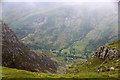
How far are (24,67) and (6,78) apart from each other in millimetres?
151521

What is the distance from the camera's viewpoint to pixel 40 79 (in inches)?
1741

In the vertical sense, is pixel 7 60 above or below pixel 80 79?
below

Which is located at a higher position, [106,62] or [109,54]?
[109,54]

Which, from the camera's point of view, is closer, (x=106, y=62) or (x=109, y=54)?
(x=106, y=62)

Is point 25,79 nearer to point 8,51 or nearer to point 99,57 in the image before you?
point 99,57

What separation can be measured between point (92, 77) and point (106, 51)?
8295 centimetres

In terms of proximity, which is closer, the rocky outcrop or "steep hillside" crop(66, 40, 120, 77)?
"steep hillside" crop(66, 40, 120, 77)

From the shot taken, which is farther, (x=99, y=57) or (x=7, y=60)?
(x=7, y=60)

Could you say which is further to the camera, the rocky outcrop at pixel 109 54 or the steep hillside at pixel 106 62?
the rocky outcrop at pixel 109 54

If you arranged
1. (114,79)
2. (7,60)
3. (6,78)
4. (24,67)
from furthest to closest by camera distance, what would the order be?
(24,67) < (7,60) < (6,78) < (114,79)

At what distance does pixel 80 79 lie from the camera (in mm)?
44344

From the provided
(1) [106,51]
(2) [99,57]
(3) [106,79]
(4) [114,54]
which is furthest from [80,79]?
(2) [99,57]

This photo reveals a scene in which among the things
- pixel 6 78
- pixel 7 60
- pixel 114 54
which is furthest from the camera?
pixel 7 60

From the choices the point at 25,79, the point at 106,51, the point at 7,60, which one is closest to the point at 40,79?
the point at 25,79
